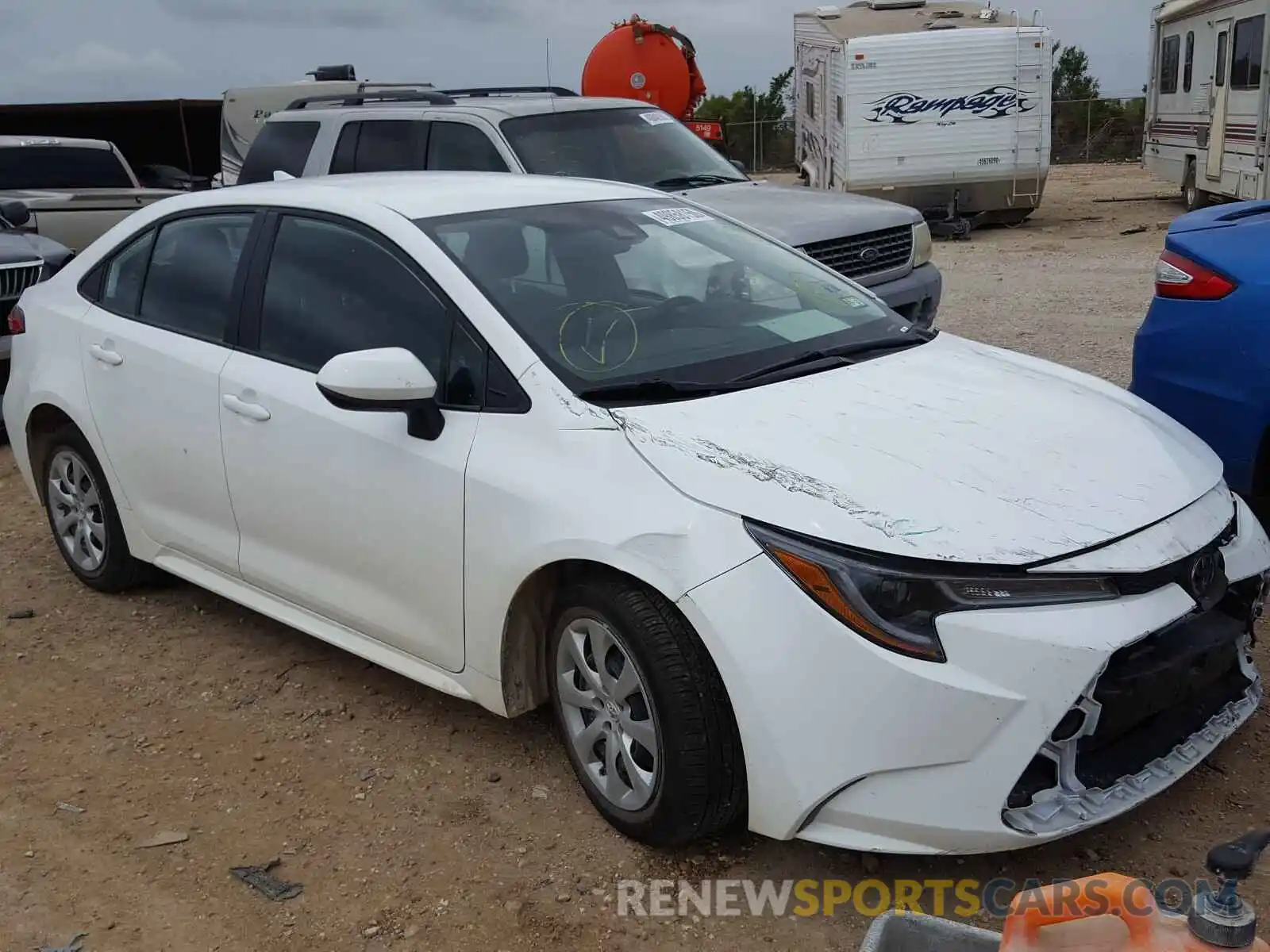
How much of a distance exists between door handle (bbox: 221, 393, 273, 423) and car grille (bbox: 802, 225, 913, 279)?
428 centimetres

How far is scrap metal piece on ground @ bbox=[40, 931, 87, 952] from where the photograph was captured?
3.08m

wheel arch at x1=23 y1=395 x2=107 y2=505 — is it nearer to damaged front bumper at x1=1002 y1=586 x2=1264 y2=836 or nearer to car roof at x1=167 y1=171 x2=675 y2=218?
car roof at x1=167 y1=171 x2=675 y2=218

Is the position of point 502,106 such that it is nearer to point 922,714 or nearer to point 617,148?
point 617,148

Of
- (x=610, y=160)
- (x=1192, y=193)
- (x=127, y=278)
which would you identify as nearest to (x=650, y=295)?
(x=127, y=278)

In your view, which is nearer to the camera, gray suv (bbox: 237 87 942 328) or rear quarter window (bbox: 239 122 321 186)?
gray suv (bbox: 237 87 942 328)

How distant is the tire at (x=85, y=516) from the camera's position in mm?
5027

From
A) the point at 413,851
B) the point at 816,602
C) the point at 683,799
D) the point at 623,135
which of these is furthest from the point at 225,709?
the point at 623,135

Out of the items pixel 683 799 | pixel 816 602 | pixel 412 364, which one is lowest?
pixel 683 799

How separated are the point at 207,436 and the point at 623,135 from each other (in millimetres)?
4974

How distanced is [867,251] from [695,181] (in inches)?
52.9

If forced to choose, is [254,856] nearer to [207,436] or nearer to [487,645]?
[487,645]

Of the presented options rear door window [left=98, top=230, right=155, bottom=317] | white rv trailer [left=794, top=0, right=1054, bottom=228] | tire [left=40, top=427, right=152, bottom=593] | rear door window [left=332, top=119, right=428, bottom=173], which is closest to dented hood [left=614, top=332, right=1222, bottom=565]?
rear door window [left=98, top=230, right=155, bottom=317]

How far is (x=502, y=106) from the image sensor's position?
27.9 ft

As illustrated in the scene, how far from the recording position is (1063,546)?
288cm
